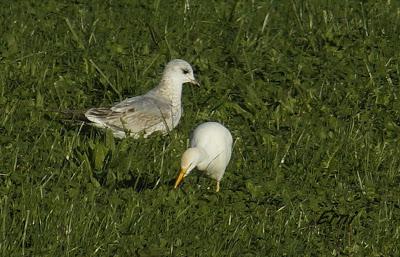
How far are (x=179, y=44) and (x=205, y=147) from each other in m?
3.15

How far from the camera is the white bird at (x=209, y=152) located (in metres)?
9.52

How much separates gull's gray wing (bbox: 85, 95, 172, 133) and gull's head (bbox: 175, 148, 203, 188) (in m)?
1.36

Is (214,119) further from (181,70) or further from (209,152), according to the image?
(209,152)

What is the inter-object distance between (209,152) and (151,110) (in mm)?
1457

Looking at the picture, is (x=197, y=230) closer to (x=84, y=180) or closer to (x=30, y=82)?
(x=84, y=180)

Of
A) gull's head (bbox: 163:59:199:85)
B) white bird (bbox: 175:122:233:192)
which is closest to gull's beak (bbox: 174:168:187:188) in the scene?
white bird (bbox: 175:122:233:192)

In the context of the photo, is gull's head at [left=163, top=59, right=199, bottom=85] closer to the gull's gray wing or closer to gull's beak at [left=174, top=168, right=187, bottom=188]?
the gull's gray wing

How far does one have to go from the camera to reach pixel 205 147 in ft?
33.0

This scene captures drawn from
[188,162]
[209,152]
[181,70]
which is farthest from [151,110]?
[188,162]

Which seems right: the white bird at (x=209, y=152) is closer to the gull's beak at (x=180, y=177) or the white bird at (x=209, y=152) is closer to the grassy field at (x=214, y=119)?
the gull's beak at (x=180, y=177)

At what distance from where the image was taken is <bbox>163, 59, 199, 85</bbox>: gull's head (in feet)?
38.9

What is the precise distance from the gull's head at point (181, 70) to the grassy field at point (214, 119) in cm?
24

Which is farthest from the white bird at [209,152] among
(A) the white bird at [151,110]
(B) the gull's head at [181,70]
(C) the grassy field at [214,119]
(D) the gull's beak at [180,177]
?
(B) the gull's head at [181,70]

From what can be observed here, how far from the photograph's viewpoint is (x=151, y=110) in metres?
11.3
